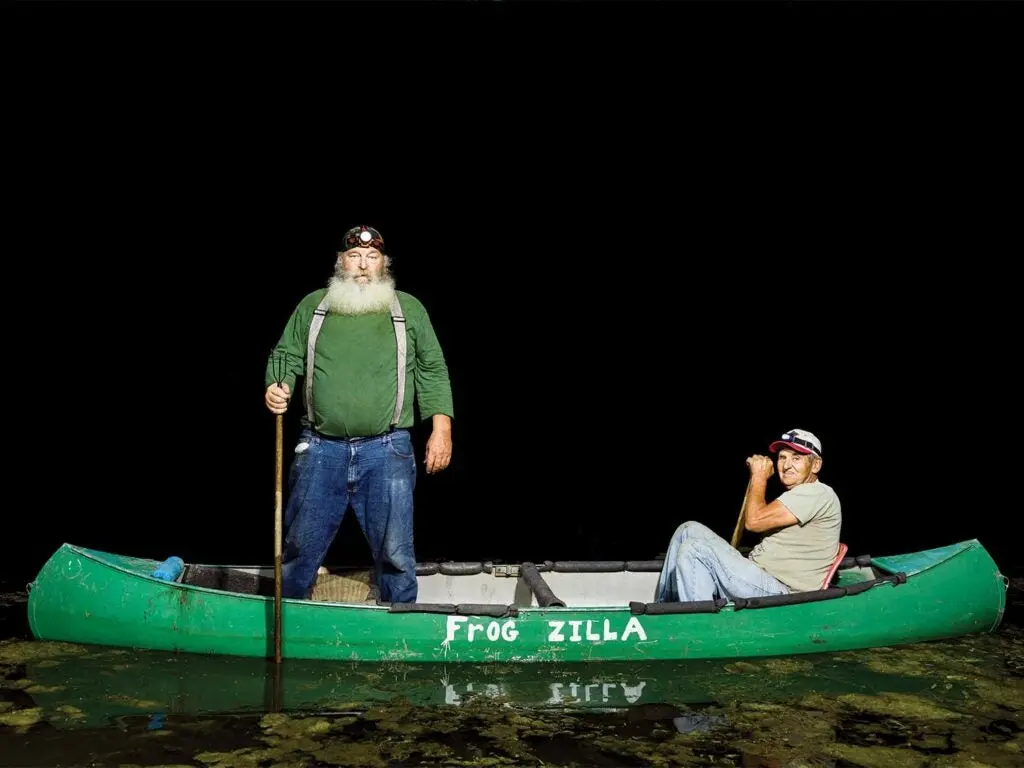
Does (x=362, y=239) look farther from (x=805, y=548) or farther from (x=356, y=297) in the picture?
(x=805, y=548)

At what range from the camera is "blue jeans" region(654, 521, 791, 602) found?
7.06 metres

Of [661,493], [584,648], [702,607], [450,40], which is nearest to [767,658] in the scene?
[702,607]

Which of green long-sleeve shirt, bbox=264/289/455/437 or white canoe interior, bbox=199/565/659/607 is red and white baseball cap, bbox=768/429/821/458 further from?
green long-sleeve shirt, bbox=264/289/455/437

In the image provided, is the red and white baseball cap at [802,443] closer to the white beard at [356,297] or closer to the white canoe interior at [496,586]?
the white canoe interior at [496,586]

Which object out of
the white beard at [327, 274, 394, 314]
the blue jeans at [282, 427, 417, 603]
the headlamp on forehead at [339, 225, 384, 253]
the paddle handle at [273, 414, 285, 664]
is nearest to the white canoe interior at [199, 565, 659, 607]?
the blue jeans at [282, 427, 417, 603]

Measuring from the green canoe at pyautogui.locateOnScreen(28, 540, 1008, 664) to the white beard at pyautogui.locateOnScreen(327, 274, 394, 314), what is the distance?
1705 mm

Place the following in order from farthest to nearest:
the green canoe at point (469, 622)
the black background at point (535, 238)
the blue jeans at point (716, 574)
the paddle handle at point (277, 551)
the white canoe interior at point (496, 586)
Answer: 1. the black background at point (535, 238)
2. the white canoe interior at point (496, 586)
3. the blue jeans at point (716, 574)
4. the green canoe at point (469, 622)
5. the paddle handle at point (277, 551)

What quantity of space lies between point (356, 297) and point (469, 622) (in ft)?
6.51

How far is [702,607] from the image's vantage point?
686cm

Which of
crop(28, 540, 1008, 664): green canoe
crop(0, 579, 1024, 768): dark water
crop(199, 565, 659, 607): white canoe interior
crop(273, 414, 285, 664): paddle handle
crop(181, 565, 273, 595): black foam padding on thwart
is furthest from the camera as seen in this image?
crop(199, 565, 659, 607): white canoe interior

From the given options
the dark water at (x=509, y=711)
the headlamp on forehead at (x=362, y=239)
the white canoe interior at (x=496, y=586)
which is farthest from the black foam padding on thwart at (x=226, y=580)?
the headlamp on forehead at (x=362, y=239)

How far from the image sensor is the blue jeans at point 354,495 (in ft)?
22.6

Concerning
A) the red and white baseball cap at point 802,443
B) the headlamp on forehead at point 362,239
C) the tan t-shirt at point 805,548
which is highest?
the headlamp on forehead at point 362,239

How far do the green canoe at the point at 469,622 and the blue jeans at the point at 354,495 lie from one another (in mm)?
332
